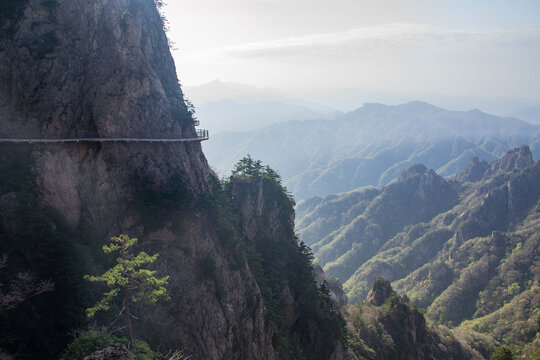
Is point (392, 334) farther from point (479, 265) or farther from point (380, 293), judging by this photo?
point (479, 265)

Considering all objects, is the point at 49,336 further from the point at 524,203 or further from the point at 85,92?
the point at 524,203

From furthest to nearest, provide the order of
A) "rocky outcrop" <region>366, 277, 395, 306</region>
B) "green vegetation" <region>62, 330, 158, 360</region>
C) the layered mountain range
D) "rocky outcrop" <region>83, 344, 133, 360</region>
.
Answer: the layered mountain range < "rocky outcrop" <region>366, 277, 395, 306</region> < "green vegetation" <region>62, 330, 158, 360</region> < "rocky outcrop" <region>83, 344, 133, 360</region>

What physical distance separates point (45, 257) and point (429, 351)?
69.1 m

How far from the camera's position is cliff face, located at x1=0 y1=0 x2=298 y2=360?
21.8 m

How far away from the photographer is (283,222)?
1873 inches

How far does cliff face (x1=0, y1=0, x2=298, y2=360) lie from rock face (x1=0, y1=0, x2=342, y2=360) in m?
0.08

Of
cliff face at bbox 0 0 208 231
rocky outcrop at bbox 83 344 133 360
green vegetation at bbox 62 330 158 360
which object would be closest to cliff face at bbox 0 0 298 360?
cliff face at bbox 0 0 208 231

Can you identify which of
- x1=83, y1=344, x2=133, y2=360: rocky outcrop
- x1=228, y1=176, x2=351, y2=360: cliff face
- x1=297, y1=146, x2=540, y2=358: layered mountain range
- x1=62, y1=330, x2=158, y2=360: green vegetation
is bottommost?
x1=297, y1=146, x2=540, y2=358: layered mountain range

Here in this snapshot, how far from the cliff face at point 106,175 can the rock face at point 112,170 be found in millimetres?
75

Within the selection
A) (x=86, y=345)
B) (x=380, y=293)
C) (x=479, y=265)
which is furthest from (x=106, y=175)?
(x=479, y=265)

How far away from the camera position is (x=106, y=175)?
85.8 feet

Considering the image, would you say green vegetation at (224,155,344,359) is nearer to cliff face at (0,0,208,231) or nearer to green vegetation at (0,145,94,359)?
cliff face at (0,0,208,231)

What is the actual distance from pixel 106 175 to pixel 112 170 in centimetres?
56

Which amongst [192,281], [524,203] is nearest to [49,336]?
[192,281]
